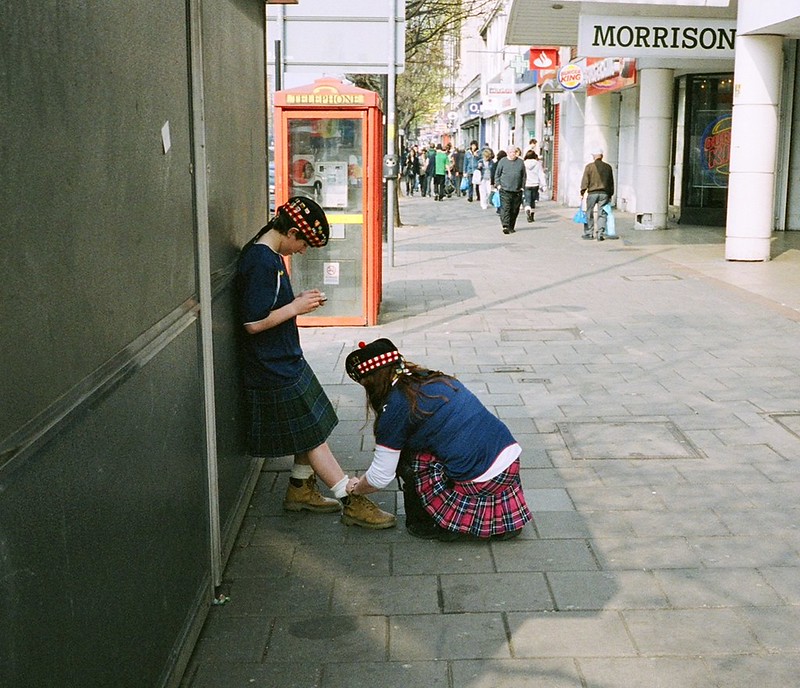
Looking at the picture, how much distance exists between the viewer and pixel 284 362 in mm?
4922

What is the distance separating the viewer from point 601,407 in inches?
282

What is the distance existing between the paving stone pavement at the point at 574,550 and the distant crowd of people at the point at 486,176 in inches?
475

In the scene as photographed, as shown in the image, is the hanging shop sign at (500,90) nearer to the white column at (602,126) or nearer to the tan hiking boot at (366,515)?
the white column at (602,126)

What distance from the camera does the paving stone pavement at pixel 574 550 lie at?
11.9 feet

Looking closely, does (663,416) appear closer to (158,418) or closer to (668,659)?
(668,659)

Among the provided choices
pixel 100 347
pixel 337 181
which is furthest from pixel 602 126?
pixel 100 347

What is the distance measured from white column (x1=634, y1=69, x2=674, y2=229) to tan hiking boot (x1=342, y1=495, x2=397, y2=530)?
18.4 metres

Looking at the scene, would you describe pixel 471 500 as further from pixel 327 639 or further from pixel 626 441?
pixel 626 441

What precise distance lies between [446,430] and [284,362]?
0.86m

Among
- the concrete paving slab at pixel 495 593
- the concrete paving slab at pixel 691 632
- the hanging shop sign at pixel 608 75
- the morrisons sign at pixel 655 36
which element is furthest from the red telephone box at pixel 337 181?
the hanging shop sign at pixel 608 75

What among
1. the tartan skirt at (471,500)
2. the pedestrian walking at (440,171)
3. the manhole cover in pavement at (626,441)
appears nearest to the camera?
the tartan skirt at (471,500)

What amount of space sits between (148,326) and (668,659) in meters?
2.06

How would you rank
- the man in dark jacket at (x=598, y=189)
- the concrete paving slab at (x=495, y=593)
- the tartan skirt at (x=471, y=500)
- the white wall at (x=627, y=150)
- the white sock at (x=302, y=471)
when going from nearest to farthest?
the concrete paving slab at (x=495, y=593) < the tartan skirt at (x=471, y=500) < the white sock at (x=302, y=471) < the man in dark jacket at (x=598, y=189) < the white wall at (x=627, y=150)

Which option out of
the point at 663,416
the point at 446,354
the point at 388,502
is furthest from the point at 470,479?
the point at 446,354
